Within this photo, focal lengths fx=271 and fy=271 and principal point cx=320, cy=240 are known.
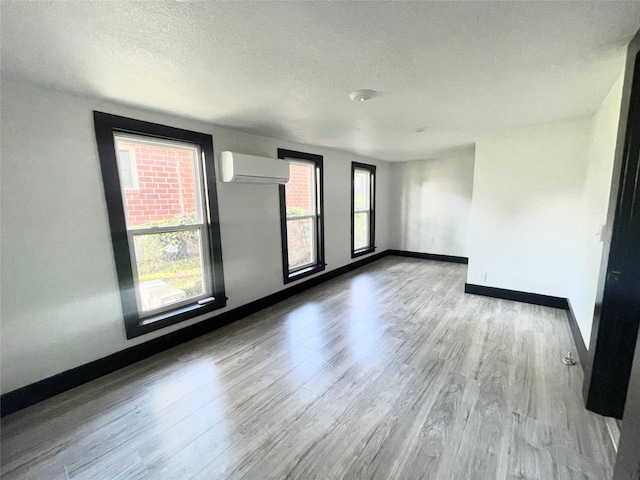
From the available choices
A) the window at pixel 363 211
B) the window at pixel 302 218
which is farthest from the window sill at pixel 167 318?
the window at pixel 363 211

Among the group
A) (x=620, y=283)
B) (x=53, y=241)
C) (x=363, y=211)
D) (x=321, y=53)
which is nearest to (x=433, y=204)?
(x=363, y=211)

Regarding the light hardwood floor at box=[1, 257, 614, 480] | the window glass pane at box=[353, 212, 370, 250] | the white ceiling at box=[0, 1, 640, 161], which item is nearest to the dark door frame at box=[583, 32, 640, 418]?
the light hardwood floor at box=[1, 257, 614, 480]

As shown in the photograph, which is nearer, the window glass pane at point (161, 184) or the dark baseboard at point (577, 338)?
the dark baseboard at point (577, 338)

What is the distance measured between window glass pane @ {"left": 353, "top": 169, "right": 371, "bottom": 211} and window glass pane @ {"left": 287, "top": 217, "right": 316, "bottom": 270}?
4.98 ft

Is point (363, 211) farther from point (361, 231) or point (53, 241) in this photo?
point (53, 241)

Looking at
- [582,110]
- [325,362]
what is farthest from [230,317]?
[582,110]

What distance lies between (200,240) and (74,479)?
196 cm

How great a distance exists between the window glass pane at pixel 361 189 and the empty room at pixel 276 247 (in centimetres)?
194

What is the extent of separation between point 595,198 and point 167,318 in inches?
161

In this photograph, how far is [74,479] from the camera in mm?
1432

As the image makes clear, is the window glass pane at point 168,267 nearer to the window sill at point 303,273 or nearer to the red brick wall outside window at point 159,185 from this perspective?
the red brick wall outside window at point 159,185

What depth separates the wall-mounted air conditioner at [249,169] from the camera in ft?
9.43

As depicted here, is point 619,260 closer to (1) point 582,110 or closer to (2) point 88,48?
(1) point 582,110

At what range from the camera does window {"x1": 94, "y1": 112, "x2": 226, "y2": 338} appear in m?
2.28
